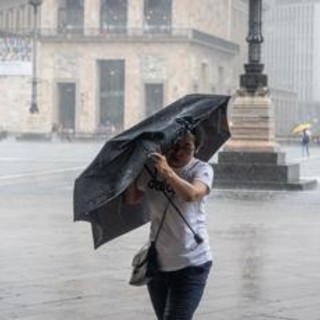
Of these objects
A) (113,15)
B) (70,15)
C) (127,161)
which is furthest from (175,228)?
(70,15)

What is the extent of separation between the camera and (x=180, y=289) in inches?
230

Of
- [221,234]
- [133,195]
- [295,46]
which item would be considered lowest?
[221,234]

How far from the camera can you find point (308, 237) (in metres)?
15.6

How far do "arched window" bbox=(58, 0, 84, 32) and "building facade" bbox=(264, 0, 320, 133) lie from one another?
6540 centimetres

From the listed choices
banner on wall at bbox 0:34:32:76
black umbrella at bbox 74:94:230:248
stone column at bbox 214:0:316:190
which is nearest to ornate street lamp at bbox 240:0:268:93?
stone column at bbox 214:0:316:190

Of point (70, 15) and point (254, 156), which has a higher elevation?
point (70, 15)

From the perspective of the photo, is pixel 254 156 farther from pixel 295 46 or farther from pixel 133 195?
pixel 295 46

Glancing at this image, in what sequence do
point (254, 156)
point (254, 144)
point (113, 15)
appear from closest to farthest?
1. point (254, 156)
2. point (254, 144)
3. point (113, 15)

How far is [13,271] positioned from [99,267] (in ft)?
3.34

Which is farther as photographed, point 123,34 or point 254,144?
point 123,34

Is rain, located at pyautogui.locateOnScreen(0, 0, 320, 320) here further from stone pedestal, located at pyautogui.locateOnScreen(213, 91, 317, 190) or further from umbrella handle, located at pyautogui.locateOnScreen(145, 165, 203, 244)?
umbrella handle, located at pyautogui.locateOnScreen(145, 165, 203, 244)

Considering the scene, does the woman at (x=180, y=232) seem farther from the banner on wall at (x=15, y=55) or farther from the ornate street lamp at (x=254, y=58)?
the banner on wall at (x=15, y=55)

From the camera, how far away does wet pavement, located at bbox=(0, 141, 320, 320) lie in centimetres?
908

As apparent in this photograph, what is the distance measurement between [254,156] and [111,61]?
70.0m
